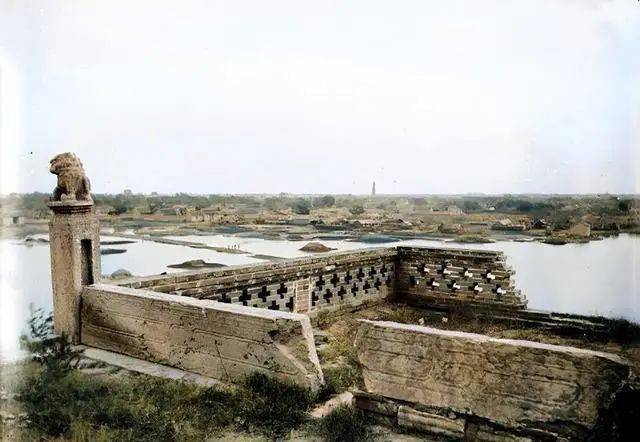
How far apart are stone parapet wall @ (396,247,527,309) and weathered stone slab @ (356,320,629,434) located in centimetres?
717

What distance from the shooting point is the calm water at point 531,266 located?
525 cm

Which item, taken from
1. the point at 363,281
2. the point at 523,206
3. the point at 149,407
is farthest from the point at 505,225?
the point at 149,407

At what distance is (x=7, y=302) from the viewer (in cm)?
479

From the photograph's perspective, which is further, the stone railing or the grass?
the stone railing

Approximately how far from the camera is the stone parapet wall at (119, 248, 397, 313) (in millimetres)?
7766

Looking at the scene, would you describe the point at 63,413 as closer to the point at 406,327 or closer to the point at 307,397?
the point at 307,397

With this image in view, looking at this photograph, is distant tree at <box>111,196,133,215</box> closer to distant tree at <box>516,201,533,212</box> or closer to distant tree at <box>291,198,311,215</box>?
distant tree at <box>291,198,311,215</box>

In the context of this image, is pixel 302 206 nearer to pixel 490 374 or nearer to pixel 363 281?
pixel 363 281

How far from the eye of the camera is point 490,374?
4.17m

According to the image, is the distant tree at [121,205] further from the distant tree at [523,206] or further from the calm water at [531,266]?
the distant tree at [523,206]

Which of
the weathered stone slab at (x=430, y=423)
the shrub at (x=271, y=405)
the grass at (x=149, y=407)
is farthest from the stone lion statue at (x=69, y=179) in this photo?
the weathered stone slab at (x=430, y=423)

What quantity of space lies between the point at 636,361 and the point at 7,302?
29.3ft

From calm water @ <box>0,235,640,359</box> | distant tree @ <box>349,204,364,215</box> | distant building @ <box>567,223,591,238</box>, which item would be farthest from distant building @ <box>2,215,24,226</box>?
distant tree @ <box>349,204,364,215</box>

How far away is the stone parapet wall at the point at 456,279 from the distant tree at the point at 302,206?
11.8 meters
